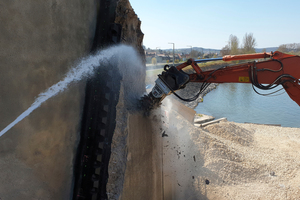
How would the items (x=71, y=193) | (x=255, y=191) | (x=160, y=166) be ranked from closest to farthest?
(x=71, y=193) < (x=160, y=166) < (x=255, y=191)

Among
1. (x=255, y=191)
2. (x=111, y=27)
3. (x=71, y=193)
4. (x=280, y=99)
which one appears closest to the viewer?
(x=71, y=193)

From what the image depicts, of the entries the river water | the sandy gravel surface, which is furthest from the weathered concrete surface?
the river water

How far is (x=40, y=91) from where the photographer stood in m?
2.54

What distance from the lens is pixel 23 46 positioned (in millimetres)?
2316

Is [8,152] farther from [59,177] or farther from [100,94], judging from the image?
[100,94]

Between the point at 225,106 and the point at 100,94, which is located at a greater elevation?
the point at 100,94

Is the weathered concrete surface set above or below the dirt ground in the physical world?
above

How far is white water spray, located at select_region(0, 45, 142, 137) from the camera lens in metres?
2.43

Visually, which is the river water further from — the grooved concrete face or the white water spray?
the grooved concrete face

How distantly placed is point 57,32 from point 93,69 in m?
0.77

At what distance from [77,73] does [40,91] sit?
2.20ft

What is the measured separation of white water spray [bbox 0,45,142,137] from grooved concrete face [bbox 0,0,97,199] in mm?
58

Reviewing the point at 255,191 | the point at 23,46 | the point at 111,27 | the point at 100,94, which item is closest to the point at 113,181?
the point at 100,94

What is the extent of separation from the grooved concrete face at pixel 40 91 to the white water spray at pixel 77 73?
0.06m
